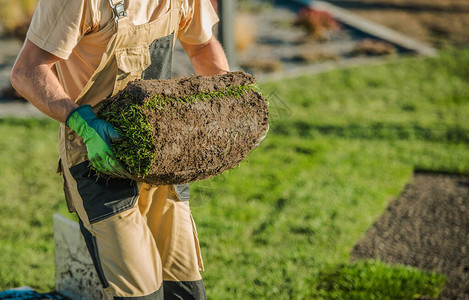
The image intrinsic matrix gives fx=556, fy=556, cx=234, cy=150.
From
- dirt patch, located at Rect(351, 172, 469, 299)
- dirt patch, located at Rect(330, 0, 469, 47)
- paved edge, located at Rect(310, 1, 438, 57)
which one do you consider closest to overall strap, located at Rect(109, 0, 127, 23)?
dirt patch, located at Rect(351, 172, 469, 299)

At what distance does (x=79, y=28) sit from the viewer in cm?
214

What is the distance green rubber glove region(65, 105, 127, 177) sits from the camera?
83.7 inches

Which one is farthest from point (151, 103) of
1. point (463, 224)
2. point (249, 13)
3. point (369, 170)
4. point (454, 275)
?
point (249, 13)

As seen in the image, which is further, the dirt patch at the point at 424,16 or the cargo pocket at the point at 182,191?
the dirt patch at the point at 424,16

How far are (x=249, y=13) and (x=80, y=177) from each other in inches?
449

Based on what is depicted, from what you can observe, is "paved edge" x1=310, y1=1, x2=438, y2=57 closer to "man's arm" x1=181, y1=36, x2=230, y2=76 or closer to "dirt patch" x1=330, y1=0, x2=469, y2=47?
"dirt patch" x1=330, y1=0, x2=469, y2=47

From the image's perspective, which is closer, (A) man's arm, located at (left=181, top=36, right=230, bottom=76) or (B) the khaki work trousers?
(B) the khaki work trousers

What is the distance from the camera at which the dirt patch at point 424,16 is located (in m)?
11.6

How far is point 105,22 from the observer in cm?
221

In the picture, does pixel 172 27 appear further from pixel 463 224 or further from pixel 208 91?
pixel 463 224

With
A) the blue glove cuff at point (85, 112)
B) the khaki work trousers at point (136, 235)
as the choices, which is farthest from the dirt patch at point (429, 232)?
the blue glove cuff at point (85, 112)

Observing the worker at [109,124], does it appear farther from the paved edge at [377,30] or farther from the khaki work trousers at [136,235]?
the paved edge at [377,30]

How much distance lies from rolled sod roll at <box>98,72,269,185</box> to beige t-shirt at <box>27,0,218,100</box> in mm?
194

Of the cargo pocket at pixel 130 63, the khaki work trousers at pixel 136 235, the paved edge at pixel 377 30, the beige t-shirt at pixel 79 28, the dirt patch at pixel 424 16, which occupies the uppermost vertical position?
the beige t-shirt at pixel 79 28
